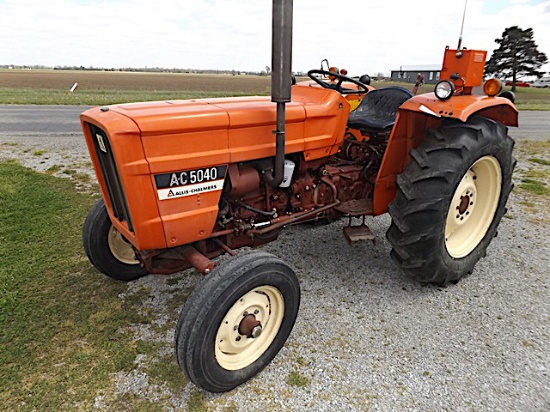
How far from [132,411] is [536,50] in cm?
4490

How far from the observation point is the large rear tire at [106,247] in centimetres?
300

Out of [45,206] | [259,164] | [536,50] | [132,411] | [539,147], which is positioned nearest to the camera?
[132,411]

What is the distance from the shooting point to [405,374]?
232cm

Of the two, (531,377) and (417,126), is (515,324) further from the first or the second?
(417,126)

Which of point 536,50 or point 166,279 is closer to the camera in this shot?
point 166,279

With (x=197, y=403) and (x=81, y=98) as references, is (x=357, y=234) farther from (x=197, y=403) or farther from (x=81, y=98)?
(x=81, y=98)

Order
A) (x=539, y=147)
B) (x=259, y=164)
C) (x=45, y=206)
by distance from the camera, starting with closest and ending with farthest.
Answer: (x=259, y=164), (x=45, y=206), (x=539, y=147)

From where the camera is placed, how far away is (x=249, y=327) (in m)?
2.23

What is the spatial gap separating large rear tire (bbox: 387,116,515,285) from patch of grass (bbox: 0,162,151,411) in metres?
1.99

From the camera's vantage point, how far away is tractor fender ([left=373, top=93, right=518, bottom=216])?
2.86 m

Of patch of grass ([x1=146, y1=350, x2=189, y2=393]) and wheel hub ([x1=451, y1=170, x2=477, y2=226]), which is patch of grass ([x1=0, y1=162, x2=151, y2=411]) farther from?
wheel hub ([x1=451, y1=170, x2=477, y2=226])

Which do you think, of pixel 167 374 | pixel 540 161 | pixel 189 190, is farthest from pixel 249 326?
pixel 540 161

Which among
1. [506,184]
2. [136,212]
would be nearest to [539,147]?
[506,184]

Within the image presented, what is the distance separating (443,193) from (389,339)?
1052 mm
